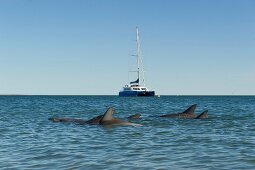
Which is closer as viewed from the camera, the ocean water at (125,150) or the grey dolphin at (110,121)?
the ocean water at (125,150)

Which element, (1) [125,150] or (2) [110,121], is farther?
(2) [110,121]

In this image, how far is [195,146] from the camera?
1862cm

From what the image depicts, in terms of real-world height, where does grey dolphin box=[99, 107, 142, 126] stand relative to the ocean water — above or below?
above

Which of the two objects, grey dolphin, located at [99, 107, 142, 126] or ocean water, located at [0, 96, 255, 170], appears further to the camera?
grey dolphin, located at [99, 107, 142, 126]

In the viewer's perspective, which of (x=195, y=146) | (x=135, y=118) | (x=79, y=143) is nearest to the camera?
(x=195, y=146)

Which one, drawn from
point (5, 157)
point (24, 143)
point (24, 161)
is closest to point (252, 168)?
point (24, 161)

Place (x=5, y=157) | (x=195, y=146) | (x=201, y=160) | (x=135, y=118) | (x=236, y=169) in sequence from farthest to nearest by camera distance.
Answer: (x=135, y=118) → (x=195, y=146) → (x=5, y=157) → (x=201, y=160) → (x=236, y=169)

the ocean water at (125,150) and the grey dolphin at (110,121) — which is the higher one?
the grey dolphin at (110,121)

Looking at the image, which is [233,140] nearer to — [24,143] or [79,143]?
[79,143]

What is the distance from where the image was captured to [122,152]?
1702cm

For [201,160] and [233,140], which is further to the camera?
[233,140]

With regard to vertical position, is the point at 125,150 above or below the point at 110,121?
below

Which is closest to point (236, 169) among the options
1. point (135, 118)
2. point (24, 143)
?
point (24, 143)

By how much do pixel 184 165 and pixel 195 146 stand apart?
4.70m
